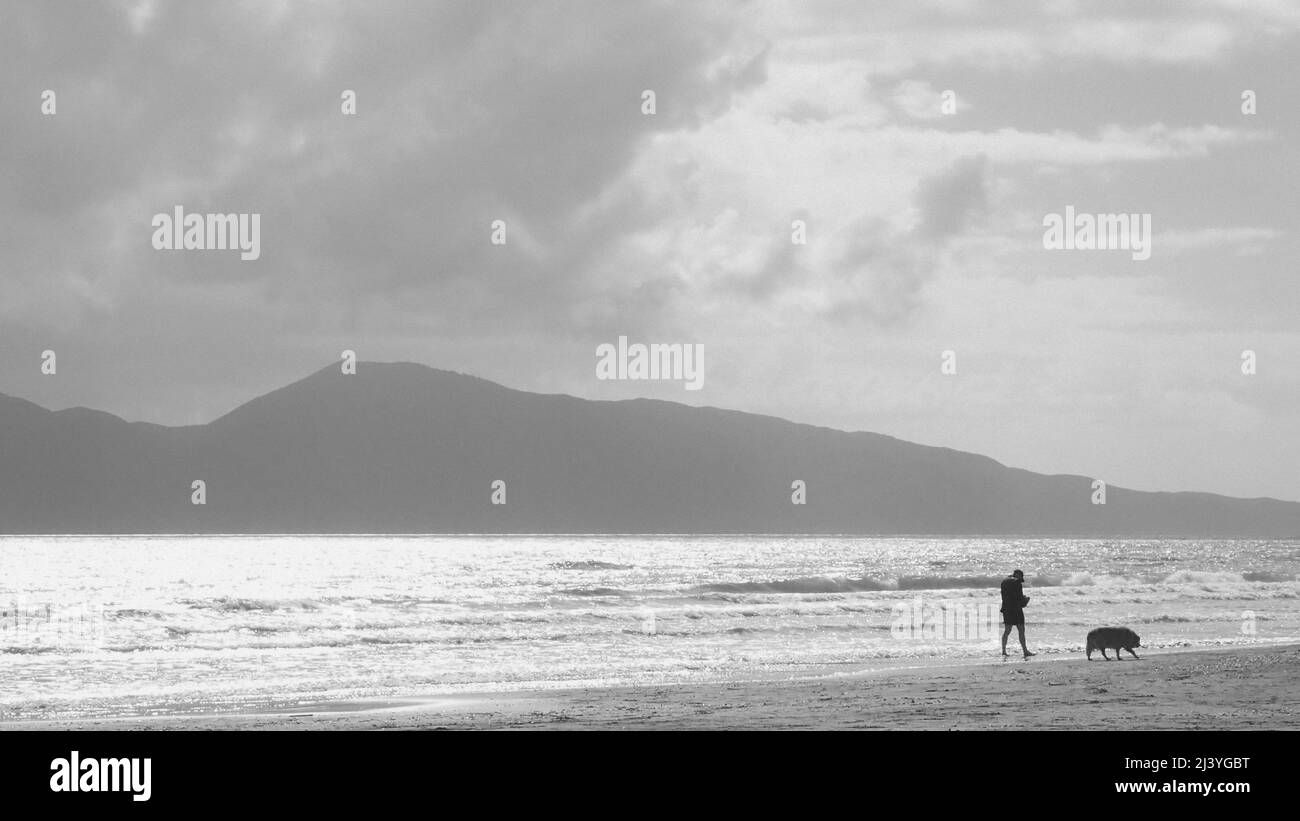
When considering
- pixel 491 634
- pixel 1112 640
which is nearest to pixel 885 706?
pixel 1112 640

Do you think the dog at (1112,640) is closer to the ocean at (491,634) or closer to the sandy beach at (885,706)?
the ocean at (491,634)

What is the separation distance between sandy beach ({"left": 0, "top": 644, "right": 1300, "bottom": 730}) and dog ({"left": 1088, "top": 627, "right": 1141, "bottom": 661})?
1.91m

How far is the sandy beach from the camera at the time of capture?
Answer: 14.7 m

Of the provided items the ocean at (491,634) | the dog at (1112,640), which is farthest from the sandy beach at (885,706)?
the dog at (1112,640)

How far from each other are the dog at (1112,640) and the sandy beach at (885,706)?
1.91 meters

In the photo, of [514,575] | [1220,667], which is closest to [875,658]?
[1220,667]

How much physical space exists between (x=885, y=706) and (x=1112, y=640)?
913 cm

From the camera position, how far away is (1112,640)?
77.7 feet

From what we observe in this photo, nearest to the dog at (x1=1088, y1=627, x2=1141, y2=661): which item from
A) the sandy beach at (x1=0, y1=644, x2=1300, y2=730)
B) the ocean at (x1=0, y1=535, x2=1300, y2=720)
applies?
the ocean at (x1=0, y1=535, x2=1300, y2=720)

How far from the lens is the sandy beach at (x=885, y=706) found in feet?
48.2

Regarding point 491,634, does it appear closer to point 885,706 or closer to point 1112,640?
point 1112,640

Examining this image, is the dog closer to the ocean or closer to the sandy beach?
the ocean
